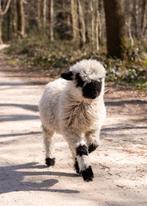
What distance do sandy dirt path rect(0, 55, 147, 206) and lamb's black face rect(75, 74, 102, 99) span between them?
1164 millimetres

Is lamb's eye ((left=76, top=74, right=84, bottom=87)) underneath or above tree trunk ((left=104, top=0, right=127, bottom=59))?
above

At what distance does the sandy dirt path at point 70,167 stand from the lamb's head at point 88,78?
1.19 meters

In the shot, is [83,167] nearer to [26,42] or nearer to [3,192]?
[3,192]

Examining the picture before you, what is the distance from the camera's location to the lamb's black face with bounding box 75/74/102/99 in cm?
699

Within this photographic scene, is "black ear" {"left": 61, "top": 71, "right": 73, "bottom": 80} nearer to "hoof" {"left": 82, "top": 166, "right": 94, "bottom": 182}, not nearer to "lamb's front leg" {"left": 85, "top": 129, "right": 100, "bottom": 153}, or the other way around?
"lamb's front leg" {"left": 85, "top": 129, "right": 100, "bottom": 153}

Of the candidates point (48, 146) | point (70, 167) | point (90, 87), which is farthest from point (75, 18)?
point (90, 87)

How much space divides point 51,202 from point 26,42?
3179cm

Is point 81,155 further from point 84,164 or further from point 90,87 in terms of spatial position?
point 90,87

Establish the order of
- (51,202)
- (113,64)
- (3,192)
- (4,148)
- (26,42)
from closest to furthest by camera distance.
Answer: (51,202)
(3,192)
(4,148)
(113,64)
(26,42)

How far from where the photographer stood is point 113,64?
20016mm

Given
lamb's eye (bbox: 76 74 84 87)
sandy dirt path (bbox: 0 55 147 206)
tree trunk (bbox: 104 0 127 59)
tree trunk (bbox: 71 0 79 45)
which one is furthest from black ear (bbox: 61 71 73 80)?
tree trunk (bbox: 71 0 79 45)

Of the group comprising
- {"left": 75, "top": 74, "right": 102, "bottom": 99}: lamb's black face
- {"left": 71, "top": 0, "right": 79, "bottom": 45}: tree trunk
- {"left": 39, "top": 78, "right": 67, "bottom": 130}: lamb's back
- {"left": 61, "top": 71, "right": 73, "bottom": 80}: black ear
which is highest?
{"left": 61, "top": 71, "right": 73, "bottom": 80}: black ear

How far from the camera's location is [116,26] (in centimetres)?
2120

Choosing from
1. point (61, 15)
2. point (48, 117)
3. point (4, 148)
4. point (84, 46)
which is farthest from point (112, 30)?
point (61, 15)
